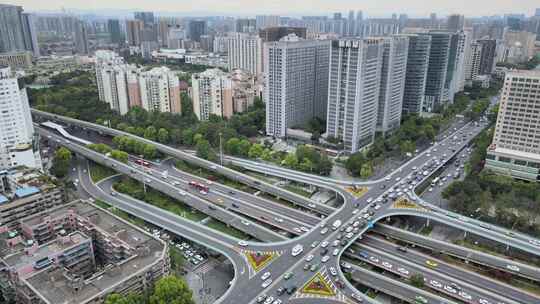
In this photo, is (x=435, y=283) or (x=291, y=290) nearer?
(x=291, y=290)

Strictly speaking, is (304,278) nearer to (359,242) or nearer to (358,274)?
(358,274)

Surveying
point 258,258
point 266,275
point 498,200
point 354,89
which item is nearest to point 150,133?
point 354,89

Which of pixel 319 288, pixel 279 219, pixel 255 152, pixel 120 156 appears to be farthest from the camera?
pixel 255 152

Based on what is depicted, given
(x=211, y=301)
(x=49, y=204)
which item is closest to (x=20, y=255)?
→ (x=49, y=204)

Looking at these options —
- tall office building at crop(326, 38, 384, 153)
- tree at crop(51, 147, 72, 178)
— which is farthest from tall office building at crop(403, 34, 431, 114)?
tree at crop(51, 147, 72, 178)

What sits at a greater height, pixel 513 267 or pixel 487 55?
pixel 487 55

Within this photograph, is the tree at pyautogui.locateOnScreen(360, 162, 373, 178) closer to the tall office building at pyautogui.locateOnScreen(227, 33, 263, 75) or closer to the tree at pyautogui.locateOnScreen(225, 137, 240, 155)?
the tree at pyautogui.locateOnScreen(225, 137, 240, 155)

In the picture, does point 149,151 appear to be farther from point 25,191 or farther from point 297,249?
point 297,249

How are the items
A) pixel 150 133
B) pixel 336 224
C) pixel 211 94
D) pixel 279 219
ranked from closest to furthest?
pixel 336 224
pixel 279 219
pixel 150 133
pixel 211 94
